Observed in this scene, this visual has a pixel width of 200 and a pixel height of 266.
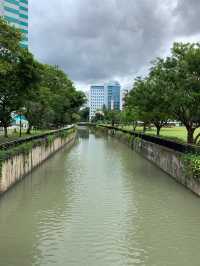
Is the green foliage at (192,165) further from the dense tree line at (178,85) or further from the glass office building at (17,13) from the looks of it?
the glass office building at (17,13)

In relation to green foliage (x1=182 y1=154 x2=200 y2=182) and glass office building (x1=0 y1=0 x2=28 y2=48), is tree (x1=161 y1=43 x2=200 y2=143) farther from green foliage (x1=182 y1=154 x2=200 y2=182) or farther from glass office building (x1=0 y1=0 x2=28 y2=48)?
glass office building (x1=0 y1=0 x2=28 y2=48)

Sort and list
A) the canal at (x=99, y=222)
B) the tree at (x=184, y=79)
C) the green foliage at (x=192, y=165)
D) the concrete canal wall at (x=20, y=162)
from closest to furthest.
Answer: the canal at (x=99, y=222)
the green foliage at (x=192, y=165)
the concrete canal wall at (x=20, y=162)
the tree at (x=184, y=79)

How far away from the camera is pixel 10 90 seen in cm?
2984

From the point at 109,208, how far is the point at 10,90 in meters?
16.6

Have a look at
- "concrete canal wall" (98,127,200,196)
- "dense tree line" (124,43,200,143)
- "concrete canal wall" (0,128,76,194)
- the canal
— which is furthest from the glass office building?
the canal

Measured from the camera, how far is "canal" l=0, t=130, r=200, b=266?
10773 millimetres

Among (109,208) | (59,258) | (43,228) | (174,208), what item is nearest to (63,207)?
(109,208)

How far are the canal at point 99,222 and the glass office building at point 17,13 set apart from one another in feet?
375

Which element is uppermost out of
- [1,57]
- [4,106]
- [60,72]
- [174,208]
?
[60,72]

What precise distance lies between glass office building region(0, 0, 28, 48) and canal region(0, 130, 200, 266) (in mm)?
114233

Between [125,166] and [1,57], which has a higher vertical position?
[1,57]

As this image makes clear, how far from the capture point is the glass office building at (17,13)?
131000 millimetres

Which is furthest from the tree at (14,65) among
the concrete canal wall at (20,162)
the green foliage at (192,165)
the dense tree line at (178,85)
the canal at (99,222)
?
the green foliage at (192,165)

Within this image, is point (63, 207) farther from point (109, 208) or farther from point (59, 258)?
point (59, 258)
